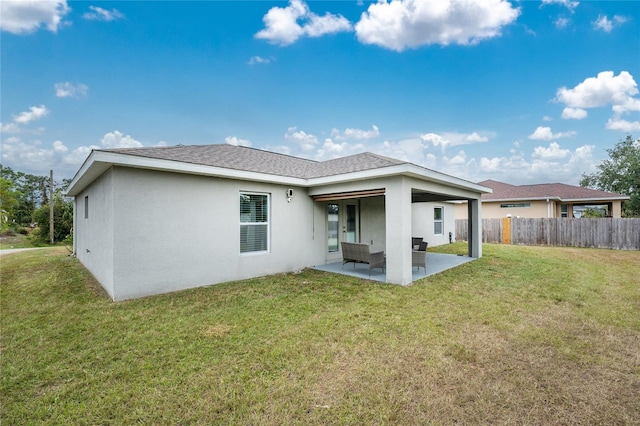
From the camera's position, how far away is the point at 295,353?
143 inches

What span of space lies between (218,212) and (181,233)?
1.05 m

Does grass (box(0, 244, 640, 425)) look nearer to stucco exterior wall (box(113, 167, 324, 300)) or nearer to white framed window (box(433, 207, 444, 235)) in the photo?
stucco exterior wall (box(113, 167, 324, 300))

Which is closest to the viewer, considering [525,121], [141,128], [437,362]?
[437,362]

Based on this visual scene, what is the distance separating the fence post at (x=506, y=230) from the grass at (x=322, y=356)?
11282 mm

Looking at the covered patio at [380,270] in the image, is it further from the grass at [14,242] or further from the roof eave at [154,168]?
the grass at [14,242]

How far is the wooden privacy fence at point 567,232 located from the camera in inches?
555

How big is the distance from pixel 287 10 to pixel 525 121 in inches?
578

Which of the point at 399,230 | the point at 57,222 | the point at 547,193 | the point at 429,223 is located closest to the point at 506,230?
the point at 429,223

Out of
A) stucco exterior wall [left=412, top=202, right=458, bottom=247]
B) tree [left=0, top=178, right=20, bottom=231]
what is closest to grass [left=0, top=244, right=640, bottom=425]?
stucco exterior wall [left=412, top=202, right=458, bottom=247]

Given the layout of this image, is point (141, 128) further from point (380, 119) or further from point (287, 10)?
point (380, 119)

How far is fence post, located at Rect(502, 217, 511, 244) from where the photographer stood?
17.1 meters

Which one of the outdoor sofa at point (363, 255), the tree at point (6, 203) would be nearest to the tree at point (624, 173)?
the outdoor sofa at point (363, 255)

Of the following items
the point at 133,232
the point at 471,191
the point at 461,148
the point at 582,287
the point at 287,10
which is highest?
the point at 287,10

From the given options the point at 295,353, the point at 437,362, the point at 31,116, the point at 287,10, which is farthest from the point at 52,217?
the point at 437,362
